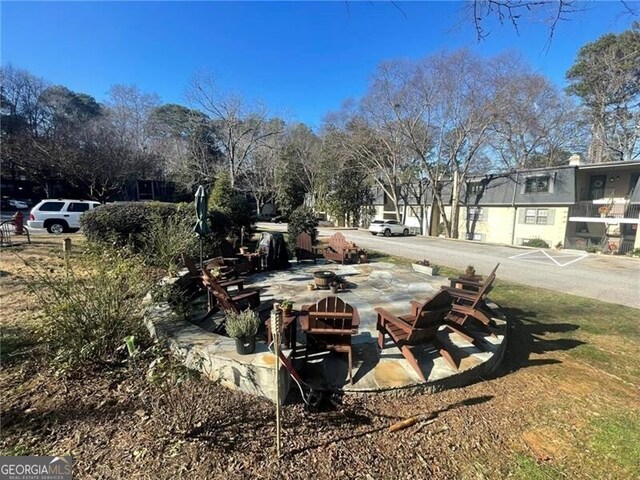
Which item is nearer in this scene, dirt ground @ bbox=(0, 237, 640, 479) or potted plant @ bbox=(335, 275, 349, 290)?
dirt ground @ bbox=(0, 237, 640, 479)

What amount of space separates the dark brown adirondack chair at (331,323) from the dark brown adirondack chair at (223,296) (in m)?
1.10

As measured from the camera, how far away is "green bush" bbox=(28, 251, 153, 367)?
3012mm

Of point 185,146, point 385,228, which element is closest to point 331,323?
point 385,228

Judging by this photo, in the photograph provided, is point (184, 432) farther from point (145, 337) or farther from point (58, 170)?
point (58, 170)

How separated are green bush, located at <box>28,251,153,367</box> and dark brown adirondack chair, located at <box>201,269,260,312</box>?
0.86 metres

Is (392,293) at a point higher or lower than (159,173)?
lower

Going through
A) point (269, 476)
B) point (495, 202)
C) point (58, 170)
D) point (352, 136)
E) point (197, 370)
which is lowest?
point (269, 476)

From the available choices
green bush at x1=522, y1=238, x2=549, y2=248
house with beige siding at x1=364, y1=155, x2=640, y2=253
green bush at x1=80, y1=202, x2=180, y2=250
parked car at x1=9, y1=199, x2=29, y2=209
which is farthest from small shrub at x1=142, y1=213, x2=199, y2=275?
parked car at x1=9, y1=199, x2=29, y2=209

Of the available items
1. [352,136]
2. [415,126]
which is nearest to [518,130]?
[415,126]

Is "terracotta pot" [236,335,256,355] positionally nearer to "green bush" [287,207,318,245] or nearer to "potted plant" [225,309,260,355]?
"potted plant" [225,309,260,355]

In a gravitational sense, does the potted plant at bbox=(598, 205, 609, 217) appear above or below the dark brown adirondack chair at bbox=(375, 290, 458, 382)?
above

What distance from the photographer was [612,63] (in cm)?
2059

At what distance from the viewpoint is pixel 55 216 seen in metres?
13.4

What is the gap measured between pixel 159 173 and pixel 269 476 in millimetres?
34577
